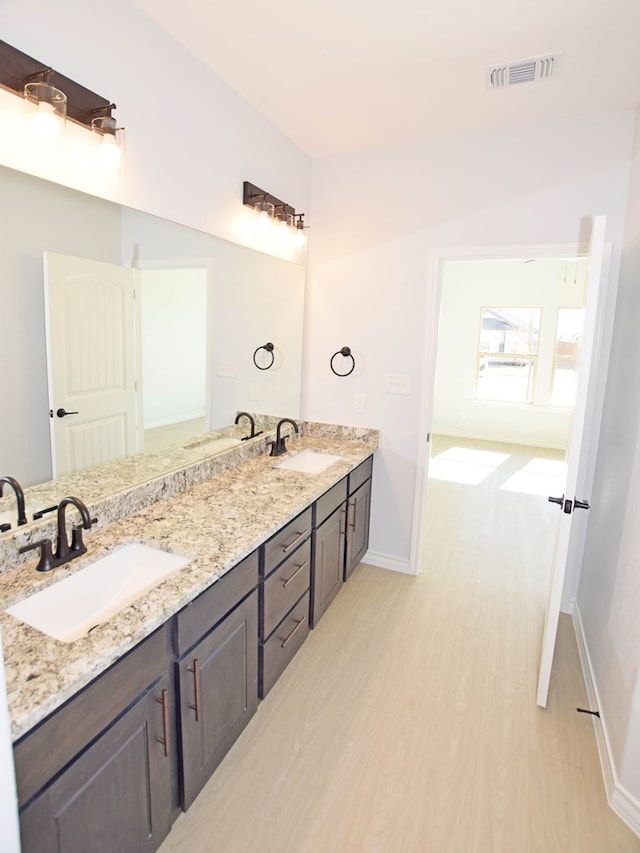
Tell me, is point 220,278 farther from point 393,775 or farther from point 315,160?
point 393,775

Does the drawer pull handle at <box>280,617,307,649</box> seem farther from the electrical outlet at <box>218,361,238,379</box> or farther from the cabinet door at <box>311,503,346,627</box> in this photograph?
the electrical outlet at <box>218,361,238,379</box>

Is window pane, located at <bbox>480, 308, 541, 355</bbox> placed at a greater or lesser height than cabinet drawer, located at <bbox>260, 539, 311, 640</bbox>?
greater

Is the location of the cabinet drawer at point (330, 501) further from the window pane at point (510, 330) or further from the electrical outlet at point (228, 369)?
the window pane at point (510, 330)

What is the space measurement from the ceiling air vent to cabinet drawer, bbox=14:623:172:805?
2.48m

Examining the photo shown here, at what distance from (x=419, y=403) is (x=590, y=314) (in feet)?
4.16

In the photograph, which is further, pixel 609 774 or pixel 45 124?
pixel 609 774

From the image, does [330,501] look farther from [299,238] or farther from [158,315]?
[299,238]

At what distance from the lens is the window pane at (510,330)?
278 inches

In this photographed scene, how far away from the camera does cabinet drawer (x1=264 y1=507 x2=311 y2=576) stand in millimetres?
1795

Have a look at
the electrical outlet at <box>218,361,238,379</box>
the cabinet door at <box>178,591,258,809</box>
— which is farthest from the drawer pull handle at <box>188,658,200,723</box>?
the electrical outlet at <box>218,361,238,379</box>

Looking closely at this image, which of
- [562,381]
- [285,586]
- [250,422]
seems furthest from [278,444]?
[562,381]

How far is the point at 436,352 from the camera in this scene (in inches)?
110

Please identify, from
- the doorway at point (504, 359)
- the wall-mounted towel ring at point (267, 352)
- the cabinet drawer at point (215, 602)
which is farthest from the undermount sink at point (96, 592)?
the doorway at point (504, 359)

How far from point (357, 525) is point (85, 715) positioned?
2.04 m
